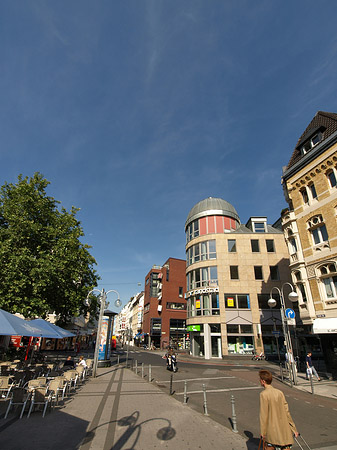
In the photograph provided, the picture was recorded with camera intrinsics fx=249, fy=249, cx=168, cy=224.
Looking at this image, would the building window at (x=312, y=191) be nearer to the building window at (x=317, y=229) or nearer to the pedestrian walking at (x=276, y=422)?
the building window at (x=317, y=229)

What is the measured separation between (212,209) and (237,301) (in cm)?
1288

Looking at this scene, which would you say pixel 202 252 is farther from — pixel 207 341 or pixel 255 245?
pixel 207 341

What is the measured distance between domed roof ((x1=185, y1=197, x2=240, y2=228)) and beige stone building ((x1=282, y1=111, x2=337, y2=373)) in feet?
48.3

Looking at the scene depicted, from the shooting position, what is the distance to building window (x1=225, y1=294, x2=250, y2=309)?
30719 mm

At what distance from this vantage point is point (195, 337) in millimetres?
32344

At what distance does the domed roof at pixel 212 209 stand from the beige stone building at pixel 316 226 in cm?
1473

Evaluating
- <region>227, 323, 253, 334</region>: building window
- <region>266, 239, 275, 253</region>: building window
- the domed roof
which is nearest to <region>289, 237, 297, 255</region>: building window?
<region>266, 239, 275, 253</region>: building window

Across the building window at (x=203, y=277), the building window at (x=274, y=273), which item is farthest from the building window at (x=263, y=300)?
the building window at (x=203, y=277)

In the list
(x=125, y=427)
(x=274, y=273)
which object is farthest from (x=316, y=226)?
(x=125, y=427)

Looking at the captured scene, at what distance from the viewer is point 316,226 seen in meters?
17.8

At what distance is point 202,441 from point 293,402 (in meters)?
6.66

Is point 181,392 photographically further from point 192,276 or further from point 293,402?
point 192,276

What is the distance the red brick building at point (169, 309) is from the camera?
2135 inches

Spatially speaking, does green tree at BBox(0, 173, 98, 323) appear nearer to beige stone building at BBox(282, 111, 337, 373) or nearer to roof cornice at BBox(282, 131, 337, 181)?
beige stone building at BBox(282, 111, 337, 373)
